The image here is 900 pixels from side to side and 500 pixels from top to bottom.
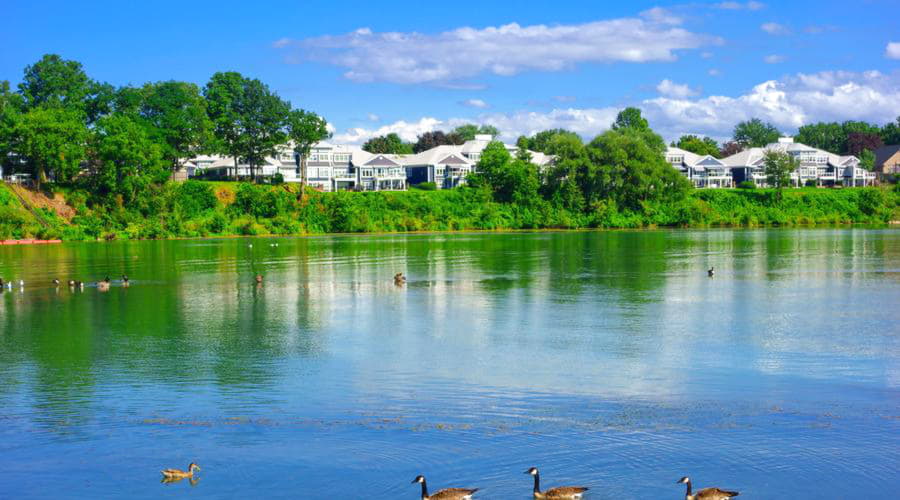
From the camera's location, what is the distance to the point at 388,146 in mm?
192250

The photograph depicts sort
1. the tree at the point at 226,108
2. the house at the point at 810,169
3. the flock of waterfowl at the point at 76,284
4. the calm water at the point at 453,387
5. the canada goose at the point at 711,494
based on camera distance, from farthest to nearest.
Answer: the house at the point at 810,169, the tree at the point at 226,108, the flock of waterfowl at the point at 76,284, the calm water at the point at 453,387, the canada goose at the point at 711,494

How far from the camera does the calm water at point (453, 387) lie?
1852 cm

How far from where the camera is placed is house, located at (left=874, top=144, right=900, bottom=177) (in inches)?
6900

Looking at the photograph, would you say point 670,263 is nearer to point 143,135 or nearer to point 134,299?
point 134,299

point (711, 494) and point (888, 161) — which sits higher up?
point (888, 161)

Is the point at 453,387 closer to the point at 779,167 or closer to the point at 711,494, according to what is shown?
the point at 711,494

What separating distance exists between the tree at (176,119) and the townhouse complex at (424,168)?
14819 mm

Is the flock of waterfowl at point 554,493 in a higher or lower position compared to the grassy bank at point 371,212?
lower

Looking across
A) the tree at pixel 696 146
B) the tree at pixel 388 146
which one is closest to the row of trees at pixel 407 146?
the tree at pixel 388 146

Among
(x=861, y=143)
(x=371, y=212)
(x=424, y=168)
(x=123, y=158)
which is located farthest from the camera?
(x=861, y=143)

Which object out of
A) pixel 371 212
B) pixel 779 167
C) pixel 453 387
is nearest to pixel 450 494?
pixel 453 387

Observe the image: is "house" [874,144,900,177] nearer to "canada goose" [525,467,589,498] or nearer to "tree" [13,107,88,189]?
"tree" [13,107,88,189]

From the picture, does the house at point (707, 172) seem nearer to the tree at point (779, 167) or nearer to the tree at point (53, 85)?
the tree at point (779, 167)

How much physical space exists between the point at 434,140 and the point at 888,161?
92.8m
